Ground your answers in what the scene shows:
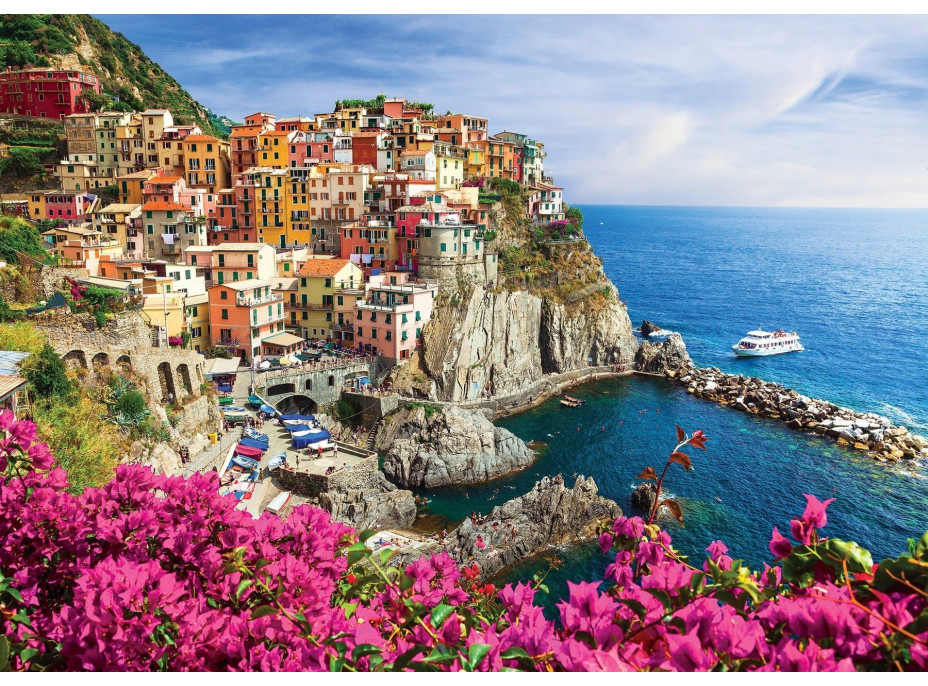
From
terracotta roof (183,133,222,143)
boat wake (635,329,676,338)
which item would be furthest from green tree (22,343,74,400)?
boat wake (635,329,676,338)

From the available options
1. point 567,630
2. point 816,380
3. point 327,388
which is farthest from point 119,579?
point 816,380

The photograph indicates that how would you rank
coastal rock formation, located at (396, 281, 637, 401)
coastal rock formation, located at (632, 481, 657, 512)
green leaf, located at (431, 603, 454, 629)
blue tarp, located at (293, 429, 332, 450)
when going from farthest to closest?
coastal rock formation, located at (396, 281, 637, 401) < blue tarp, located at (293, 429, 332, 450) < coastal rock formation, located at (632, 481, 657, 512) < green leaf, located at (431, 603, 454, 629)

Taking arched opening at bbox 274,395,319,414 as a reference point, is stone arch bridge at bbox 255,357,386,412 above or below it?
above

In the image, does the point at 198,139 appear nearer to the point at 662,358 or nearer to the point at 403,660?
the point at 662,358

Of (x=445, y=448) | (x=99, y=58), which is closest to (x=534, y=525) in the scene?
(x=445, y=448)

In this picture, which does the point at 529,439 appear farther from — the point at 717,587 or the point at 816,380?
the point at 717,587

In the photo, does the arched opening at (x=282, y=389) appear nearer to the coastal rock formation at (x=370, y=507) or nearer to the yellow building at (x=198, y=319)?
the yellow building at (x=198, y=319)

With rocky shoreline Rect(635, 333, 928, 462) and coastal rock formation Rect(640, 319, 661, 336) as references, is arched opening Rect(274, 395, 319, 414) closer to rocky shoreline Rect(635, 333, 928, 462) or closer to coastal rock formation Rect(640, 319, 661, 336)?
rocky shoreline Rect(635, 333, 928, 462)
